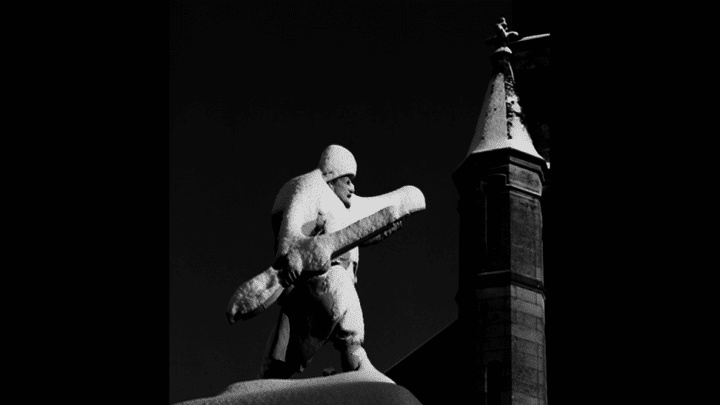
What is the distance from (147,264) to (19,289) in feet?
0.83

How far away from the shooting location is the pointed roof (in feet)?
67.9

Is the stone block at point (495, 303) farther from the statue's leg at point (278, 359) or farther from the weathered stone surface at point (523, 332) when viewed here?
the statue's leg at point (278, 359)

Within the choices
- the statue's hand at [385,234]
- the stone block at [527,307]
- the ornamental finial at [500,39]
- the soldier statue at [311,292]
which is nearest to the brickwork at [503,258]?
the stone block at [527,307]

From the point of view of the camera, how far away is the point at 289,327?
27.8ft

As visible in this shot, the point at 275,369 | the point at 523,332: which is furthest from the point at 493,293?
the point at 275,369

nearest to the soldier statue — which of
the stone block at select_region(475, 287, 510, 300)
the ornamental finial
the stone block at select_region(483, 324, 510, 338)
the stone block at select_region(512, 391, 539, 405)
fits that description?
the stone block at select_region(512, 391, 539, 405)

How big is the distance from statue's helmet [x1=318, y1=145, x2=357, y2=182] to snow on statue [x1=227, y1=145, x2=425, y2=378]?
0.14 m

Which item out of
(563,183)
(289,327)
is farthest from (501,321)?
(563,183)

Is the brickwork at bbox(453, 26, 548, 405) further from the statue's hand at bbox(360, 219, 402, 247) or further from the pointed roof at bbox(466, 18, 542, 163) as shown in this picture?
the statue's hand at bbox(360, 219, 402, 247)

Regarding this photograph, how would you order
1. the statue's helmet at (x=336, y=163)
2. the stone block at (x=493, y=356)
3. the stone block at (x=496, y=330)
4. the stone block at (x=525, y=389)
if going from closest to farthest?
1. the statue's helmet at (x=336, y=163)
2. the stone block at (x=525, y=389)
3. the stone block at (x=493, y=356)
4. the stone block at (x=496, y=330)

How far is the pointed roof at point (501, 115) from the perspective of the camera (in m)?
20.7

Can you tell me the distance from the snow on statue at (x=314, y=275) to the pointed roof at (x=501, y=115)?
12.1 meters

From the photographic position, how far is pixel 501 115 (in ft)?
69.0

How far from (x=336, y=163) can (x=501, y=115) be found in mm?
12374
